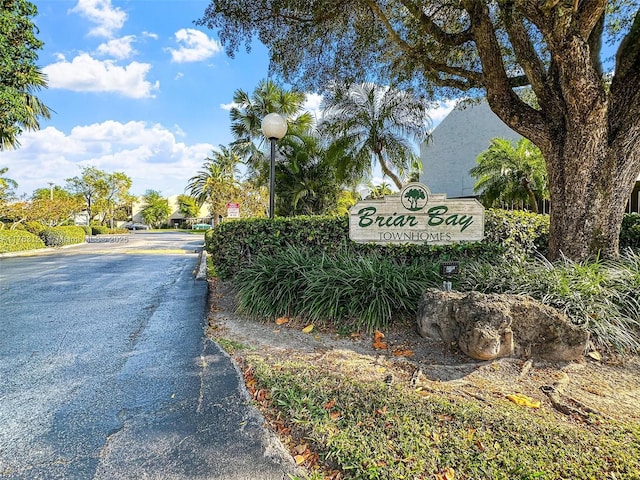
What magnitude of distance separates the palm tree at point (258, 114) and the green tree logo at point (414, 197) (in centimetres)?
1326

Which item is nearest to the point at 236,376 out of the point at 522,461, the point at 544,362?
the point at 522,461

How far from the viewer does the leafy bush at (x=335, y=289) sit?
165 inches

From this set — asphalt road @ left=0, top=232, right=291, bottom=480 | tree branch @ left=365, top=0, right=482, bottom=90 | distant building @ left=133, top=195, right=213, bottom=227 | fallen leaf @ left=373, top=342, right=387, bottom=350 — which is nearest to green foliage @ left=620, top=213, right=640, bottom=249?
tree branch @ left=365, top=0, right=482, bottom=90

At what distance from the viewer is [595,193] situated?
4.86 m

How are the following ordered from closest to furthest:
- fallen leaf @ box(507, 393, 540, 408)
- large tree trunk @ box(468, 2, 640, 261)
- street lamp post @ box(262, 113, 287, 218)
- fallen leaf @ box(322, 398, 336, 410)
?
fallen leaf @ box(322, 398, 336, 410) → fallen leaf @ box(507, 393, 540, 408) → large tree trunk @ box(468, 2, 640, 261) → street lamp post @ box(262, 113, 287, 218)

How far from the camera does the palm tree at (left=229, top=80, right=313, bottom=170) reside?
19109 mm

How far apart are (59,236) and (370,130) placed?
1694 cm

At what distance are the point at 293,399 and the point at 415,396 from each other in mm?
860

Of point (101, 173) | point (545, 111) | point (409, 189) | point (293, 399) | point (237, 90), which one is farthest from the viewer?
point (101, 173)

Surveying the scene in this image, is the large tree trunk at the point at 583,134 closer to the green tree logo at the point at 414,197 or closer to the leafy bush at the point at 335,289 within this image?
the green tree logo at the point at 414,197

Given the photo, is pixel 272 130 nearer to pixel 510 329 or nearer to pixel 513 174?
pixel 510 329

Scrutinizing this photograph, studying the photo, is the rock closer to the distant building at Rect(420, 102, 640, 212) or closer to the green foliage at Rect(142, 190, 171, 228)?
the distant building at Rect(420, 102, 640, 212)

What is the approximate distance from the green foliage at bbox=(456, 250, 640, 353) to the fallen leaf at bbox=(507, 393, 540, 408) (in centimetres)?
126

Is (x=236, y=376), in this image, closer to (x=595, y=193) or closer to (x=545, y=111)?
(x=595, y=193)
